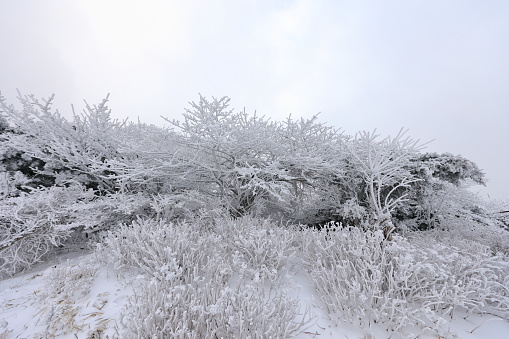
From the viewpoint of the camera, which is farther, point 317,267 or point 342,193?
point 342,193

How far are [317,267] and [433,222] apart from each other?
190 inches

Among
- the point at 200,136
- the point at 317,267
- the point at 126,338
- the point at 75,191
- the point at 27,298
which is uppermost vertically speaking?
the point at 200,136

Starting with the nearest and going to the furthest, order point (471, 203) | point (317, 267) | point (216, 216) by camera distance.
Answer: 1. point (317, 267)
2. point (216, 216)
3. point (471, 203)

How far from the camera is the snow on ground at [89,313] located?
2391mm

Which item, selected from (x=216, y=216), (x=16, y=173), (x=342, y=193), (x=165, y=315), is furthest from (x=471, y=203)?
(x=16, y=173)

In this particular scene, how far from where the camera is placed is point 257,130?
5336 mm

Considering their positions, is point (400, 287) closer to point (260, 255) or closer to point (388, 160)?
point (260, 255)

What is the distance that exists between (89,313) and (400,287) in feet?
10.5

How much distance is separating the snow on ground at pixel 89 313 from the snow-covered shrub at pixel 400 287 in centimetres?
14

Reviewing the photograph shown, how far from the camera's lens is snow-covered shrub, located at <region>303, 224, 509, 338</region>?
8.21 ft

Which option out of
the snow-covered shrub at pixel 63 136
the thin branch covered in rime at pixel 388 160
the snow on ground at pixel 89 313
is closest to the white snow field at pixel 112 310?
the snow on ground at pixel 89 313

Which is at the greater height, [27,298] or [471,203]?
[471,203]

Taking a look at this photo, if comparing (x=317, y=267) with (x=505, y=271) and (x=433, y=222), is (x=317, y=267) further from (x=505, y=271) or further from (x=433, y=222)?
(x=433, y=222)

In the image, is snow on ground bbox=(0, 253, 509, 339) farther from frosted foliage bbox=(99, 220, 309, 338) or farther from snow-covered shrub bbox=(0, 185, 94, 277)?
snow-covered shrub bbox=(0, 185, 94, 277)
